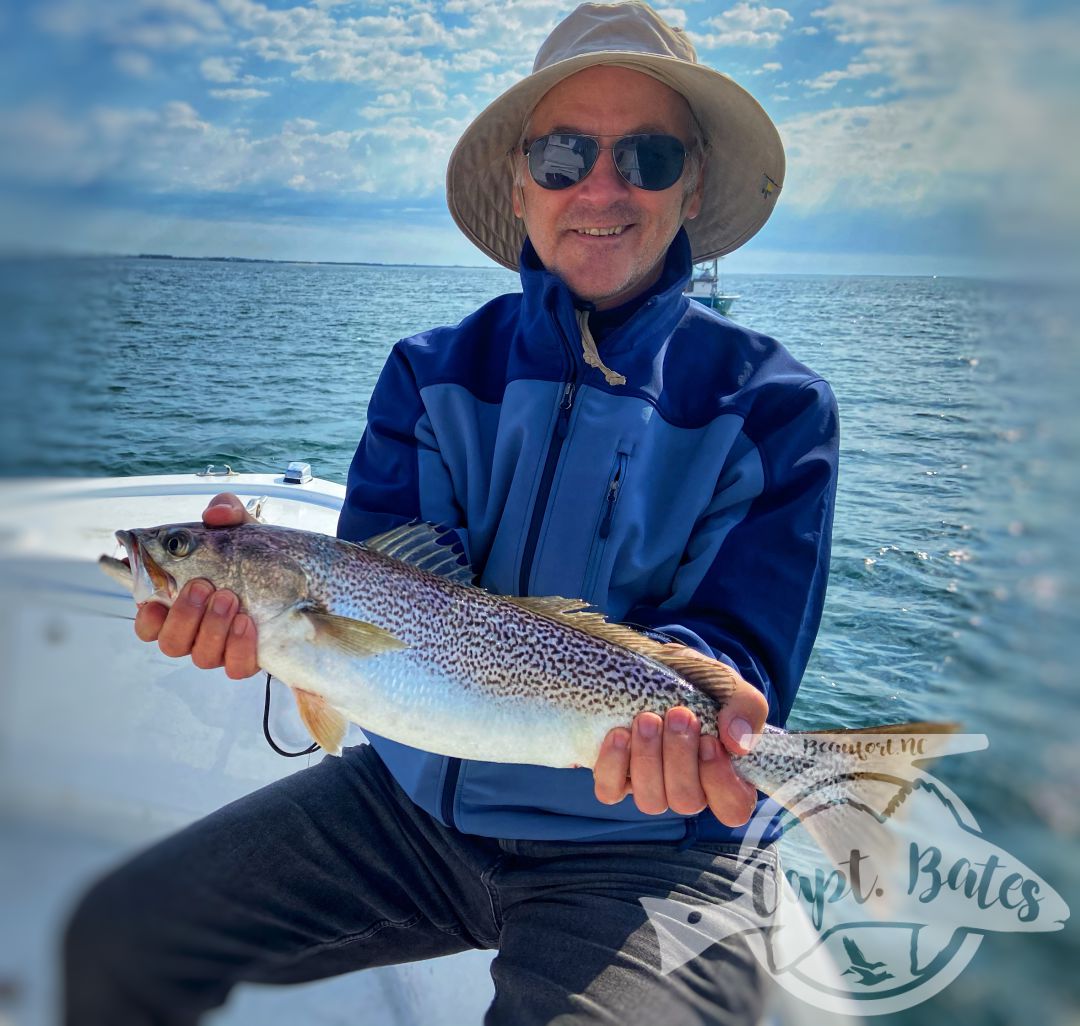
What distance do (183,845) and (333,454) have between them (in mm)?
12854

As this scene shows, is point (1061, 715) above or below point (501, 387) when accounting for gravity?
below

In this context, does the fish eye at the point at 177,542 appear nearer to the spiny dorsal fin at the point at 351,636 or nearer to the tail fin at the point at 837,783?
the spiny dorsal fin at the point at 351,636

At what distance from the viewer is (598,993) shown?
1991 millimetres

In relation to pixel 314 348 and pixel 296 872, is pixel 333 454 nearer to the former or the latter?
pixel 296 872

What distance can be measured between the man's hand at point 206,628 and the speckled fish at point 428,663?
3 centimetres

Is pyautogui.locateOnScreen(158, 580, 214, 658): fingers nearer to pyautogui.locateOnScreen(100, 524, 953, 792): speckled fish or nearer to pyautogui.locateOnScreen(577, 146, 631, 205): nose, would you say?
pyautogui.locateOnScreen(100, 524, 953, 792): speckled fish

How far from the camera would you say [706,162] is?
3184 mm

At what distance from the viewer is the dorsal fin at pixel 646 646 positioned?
2.24 metres

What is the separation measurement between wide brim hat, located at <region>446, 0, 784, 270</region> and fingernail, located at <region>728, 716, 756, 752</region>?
198 cm

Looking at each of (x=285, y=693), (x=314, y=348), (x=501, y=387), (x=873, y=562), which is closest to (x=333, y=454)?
(x=873, y=562)

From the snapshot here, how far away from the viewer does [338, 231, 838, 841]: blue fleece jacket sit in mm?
2447

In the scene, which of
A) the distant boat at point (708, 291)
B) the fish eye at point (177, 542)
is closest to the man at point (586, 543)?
the fish eye at point (177, 542)

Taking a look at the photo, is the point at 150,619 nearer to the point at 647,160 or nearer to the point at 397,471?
the point at 397,471

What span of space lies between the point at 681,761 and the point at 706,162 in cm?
219
